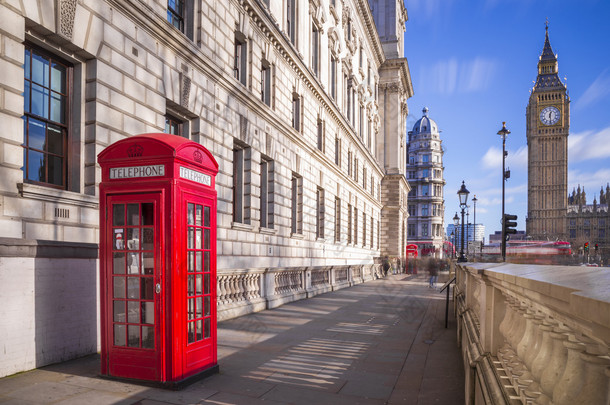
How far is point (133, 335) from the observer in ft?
19.6

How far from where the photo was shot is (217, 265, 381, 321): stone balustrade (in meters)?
12.3

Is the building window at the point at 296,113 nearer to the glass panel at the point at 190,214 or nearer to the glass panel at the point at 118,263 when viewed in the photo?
the glass panel at the point at 190,214

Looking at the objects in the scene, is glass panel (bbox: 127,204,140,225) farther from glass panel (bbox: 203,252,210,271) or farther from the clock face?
the clock face

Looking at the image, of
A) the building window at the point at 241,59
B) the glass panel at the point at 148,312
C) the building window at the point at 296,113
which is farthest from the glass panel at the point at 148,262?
the building window at the point at 296,113

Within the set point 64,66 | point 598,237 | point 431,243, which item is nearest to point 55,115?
point 64,66

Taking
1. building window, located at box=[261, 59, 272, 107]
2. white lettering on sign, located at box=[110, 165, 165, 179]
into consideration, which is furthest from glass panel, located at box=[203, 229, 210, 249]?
building window, located at box=[261, 59, 272, 107]

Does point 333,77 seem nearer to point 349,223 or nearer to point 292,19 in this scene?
point 292,19

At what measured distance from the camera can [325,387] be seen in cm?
636

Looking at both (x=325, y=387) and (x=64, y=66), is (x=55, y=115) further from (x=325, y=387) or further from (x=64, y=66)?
(x=325, y=387)

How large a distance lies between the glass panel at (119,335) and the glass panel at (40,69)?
4007 millimetres

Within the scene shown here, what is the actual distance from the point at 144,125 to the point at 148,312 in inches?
188

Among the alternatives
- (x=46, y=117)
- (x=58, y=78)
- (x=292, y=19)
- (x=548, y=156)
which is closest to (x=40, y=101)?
(x=46, y=117)

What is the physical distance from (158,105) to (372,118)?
111 feet

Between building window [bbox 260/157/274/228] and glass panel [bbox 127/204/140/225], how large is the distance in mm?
10357
